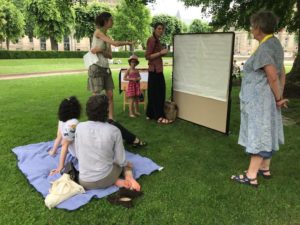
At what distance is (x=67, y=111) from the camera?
4.16 meters

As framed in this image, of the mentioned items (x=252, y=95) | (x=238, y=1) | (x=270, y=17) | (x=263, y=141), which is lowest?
(x=263, y=141)

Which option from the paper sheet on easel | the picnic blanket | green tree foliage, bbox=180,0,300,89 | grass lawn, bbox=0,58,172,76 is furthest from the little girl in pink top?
grass lawn, bbox=0,58,172,76

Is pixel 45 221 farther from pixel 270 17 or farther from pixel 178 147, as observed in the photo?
pixel 270 17

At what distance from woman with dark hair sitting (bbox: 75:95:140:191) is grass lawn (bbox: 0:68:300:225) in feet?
0.92

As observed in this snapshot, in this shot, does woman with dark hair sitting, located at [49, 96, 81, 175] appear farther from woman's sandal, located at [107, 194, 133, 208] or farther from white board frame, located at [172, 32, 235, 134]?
white board frame, located at [172, 32, 235, 134]

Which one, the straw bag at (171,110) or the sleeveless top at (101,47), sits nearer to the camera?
the sleeveless top at (101,47)

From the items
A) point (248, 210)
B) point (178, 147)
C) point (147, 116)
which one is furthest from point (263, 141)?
point (147, 116)

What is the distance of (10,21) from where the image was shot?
42.0 m

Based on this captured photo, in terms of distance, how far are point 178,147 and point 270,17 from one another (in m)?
2.67

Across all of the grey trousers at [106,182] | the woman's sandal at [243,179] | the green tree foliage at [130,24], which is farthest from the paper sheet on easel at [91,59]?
the green tree foliage at [130,24]

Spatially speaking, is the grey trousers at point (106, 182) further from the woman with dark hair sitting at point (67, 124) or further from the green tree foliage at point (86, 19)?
the green tree foliage at point (86, 19)

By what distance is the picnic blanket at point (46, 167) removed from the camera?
354 cm

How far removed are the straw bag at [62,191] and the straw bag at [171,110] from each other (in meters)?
3.60

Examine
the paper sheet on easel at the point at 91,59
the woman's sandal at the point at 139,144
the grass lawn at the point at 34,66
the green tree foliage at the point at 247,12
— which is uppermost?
the green tree foliage at the point at 247,12
